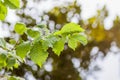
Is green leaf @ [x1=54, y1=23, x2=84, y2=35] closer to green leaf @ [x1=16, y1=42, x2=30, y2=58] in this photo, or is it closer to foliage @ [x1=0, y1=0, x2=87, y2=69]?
foliage @ [x1=0, y1=0, x2=87, y2=69]

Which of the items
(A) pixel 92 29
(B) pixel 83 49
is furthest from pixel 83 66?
(A) pixel 92 29

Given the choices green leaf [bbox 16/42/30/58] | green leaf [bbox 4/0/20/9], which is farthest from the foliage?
green leaf [bbox 4/0/20/9]

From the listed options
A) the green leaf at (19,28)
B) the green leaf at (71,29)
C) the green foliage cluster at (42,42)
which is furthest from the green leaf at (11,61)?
the green leaf at (71,29)

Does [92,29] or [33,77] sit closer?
[33,77]

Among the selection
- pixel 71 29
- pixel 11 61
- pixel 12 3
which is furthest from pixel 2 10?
pixel 71 29

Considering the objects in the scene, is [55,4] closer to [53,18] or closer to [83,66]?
[53,18]

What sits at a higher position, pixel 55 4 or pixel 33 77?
pixel 55 4

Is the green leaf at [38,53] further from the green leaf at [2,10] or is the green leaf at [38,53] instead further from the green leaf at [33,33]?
the green leaf at [2,10]

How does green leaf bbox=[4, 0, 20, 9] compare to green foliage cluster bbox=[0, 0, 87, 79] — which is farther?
green leaf bbox=[4, 0, 20, 9]

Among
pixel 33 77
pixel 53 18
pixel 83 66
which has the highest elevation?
pixel 53 18
